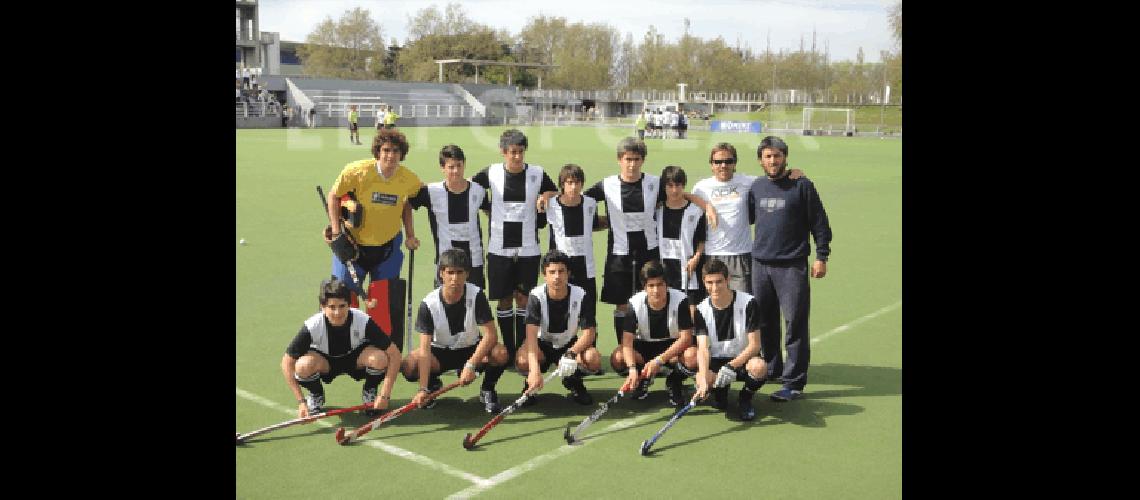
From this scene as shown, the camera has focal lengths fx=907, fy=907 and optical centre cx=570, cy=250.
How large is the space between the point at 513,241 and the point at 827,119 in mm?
51171

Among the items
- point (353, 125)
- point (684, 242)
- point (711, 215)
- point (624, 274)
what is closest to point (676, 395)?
point (624, 274)

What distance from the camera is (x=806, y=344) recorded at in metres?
7.01

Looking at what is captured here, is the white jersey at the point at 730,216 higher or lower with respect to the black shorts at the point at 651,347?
higher

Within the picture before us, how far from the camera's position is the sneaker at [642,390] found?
6738 mm

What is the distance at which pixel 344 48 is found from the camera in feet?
286

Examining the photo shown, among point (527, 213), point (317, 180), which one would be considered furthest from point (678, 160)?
point (527, 213)

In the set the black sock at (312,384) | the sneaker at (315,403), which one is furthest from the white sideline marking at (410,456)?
the black sock at (312,384)

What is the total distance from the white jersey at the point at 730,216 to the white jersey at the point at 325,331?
2823 millimetres

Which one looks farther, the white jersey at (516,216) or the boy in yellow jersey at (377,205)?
the white jersey at (516,216)

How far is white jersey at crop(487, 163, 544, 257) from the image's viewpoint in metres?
7.62

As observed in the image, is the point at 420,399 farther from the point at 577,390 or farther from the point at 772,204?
the point at 772,204

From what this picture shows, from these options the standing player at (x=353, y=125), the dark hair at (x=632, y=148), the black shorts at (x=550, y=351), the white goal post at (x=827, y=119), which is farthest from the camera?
the white goal post at (x=827, y=119)

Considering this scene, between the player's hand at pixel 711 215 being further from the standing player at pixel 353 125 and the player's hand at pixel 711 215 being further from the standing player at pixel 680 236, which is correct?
the standing player at pixel 353 125

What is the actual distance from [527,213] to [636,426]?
2.17 metres
